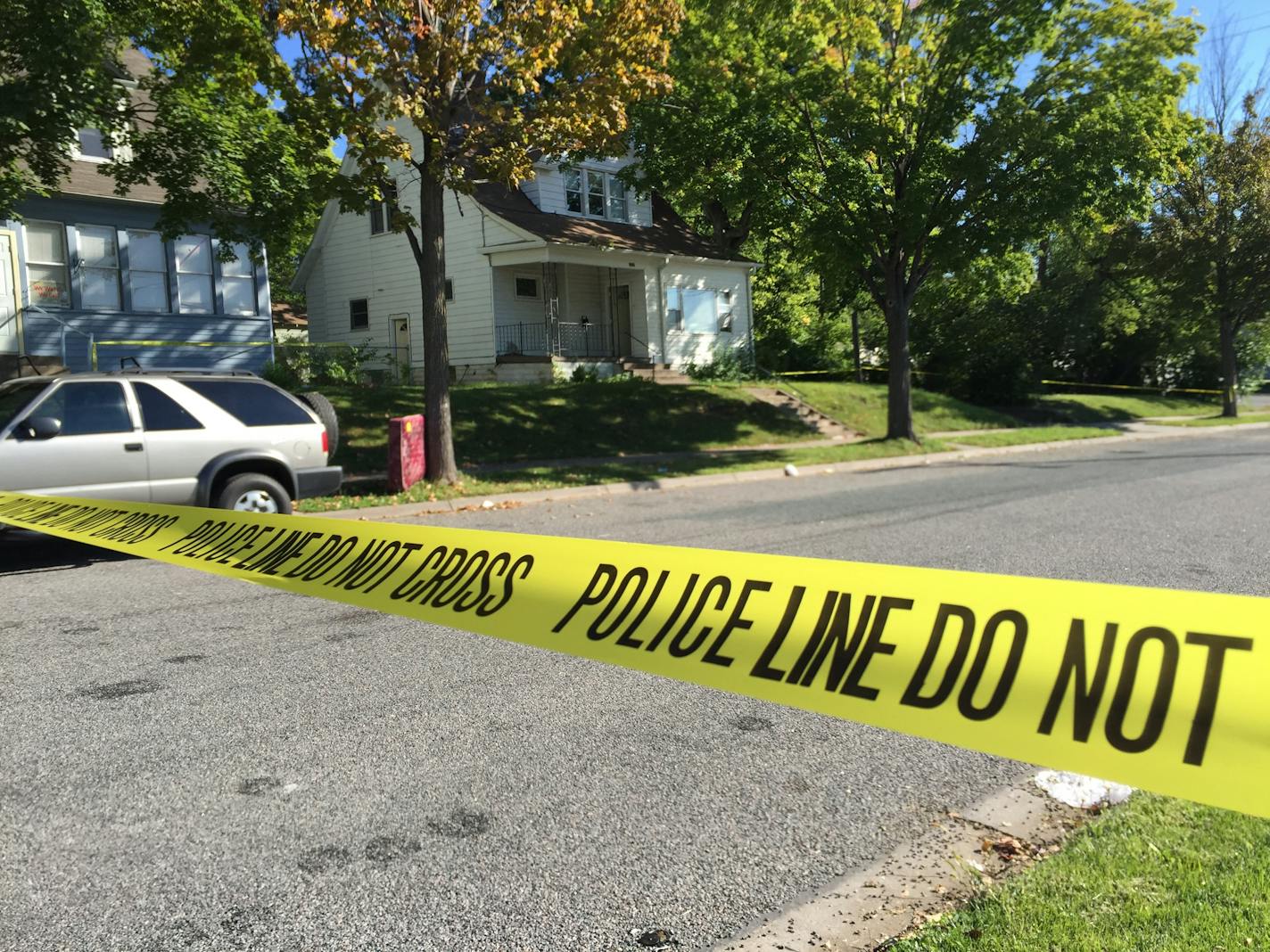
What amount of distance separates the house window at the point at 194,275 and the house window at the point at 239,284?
13.3 inches

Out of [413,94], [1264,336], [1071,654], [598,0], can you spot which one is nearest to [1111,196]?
[598,0]

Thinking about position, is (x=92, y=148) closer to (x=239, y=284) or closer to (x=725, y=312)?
(x=239, y=284)

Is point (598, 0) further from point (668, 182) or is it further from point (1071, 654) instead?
point (1071, 654)

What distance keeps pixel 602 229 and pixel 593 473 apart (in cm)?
1555

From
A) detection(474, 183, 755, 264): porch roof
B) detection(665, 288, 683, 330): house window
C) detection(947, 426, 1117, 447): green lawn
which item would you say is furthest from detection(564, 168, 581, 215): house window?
detection(947, 426, 1117, 447): green lawn

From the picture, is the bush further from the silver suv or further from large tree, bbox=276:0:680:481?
the silver suv

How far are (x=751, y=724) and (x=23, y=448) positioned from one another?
6540 millimetres

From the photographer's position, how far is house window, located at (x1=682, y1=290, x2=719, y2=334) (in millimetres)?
29875

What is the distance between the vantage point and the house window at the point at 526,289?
90.4ft

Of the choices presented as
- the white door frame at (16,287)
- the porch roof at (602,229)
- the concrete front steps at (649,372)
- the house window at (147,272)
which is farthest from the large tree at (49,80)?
the concrete front steps at (649,372)

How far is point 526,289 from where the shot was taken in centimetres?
2784

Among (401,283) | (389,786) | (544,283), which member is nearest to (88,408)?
(389,786)

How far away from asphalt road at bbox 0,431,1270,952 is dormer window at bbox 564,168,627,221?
78.7ft

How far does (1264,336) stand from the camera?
40000 mm
